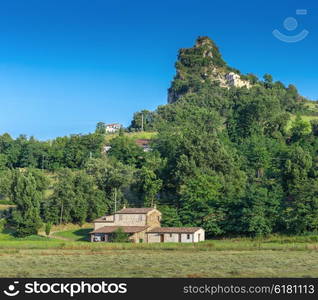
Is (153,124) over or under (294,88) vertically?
under

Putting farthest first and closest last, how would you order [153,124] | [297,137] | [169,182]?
[153,124] → [297,137] → [169,182]

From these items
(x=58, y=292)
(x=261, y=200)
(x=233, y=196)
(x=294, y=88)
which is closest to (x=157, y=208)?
(x=233, y=196)

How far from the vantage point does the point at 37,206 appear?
76938 mm

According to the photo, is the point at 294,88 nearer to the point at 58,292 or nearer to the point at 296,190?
the point at 296,190

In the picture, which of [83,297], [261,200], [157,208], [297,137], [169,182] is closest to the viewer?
[83,297]

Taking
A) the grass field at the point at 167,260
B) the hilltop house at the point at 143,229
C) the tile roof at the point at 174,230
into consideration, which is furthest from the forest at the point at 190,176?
the grass field at the point at 167,260

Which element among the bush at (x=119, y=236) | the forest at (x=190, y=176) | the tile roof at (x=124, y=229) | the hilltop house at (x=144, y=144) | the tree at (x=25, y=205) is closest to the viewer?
the bush at (x=119, y=236)

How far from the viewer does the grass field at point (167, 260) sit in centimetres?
3500

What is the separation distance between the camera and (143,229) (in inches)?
2753

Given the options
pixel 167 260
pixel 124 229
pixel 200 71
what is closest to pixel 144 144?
pixel 124 229

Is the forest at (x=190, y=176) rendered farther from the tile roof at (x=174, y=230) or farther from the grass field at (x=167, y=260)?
the grass field at (x=167, y=260)

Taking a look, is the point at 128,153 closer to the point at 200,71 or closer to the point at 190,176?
the point at 190,176

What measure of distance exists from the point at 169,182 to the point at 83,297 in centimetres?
6356

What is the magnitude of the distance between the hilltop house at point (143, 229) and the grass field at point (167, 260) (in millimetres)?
5118
